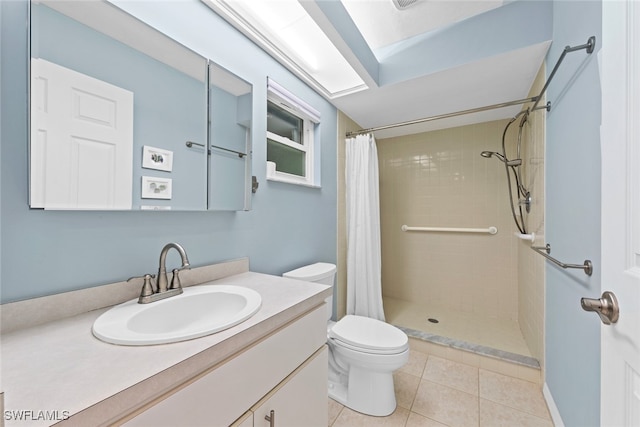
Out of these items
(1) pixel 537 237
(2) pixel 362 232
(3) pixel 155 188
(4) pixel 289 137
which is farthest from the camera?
(2) pixel 362 232

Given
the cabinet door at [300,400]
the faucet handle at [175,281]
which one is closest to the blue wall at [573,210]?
the cabinet door at [300,400]

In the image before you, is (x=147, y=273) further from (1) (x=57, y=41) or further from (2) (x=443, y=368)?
(2) (x=443, y=368)

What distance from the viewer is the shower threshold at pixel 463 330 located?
1788 millimetres

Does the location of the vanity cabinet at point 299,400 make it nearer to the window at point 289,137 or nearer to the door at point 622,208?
the door at point 622,208

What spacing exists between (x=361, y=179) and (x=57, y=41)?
6.18 feet

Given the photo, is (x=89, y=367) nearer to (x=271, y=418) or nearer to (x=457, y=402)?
(x=271, y=418)

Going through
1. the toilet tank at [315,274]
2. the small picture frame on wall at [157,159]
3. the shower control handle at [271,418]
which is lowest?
the shower control handle at [271,418]

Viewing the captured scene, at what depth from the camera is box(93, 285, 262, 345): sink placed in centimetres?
60

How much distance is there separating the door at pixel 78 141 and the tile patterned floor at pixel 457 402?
5.18 feet

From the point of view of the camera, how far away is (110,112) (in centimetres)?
83

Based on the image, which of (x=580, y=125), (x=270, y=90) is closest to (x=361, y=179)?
(x=270, y=90)

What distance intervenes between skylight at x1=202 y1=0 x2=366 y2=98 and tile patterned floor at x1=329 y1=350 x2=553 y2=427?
7.11 ft

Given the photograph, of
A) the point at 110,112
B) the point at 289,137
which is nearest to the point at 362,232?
the point at 289,137

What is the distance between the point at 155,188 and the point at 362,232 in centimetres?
162
